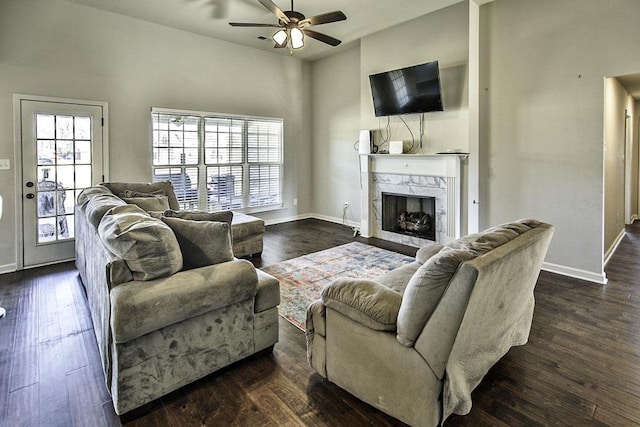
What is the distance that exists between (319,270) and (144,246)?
100 inches

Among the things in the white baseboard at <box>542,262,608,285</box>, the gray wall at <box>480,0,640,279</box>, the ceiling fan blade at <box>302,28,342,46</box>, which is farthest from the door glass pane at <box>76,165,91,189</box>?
the white baseboard at <box>542,262,608,285</box>

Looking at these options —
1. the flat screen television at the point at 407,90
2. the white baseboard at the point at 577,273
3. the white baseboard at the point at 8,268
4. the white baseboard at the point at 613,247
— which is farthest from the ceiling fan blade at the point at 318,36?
the white baseboard at the point at 8,268

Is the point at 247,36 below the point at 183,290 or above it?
above

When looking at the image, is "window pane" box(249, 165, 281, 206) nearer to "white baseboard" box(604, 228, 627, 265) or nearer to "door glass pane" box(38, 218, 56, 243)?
"door glass pane" box(38, 218, 56, 243)

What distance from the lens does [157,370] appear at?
194 centimetres

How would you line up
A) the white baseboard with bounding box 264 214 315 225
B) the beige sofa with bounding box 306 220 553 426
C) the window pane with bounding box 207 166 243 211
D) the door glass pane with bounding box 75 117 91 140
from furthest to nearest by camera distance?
the white baseboard with bounding box 264 214 315 225 < the window pane with bounding box 207 166 243 211 < the door glass pane with bounding box 75 117 91 140 < the beige sofa with bounding box 306 220 553 426

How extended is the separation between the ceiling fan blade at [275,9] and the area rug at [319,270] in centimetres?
286

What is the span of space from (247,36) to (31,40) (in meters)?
2.89

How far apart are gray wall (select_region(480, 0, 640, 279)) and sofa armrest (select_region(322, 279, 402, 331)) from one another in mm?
3162

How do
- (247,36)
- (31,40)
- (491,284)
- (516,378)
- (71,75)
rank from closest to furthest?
(491,284) < (516,378) < (31,40) < (71,75) < (247,36)

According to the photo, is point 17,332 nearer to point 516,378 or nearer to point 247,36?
point 516,378

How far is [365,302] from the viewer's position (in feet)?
6.07

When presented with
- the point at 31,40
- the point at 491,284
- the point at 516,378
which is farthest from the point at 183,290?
the point at 31,40

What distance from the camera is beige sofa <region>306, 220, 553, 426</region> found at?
1.57 metres
